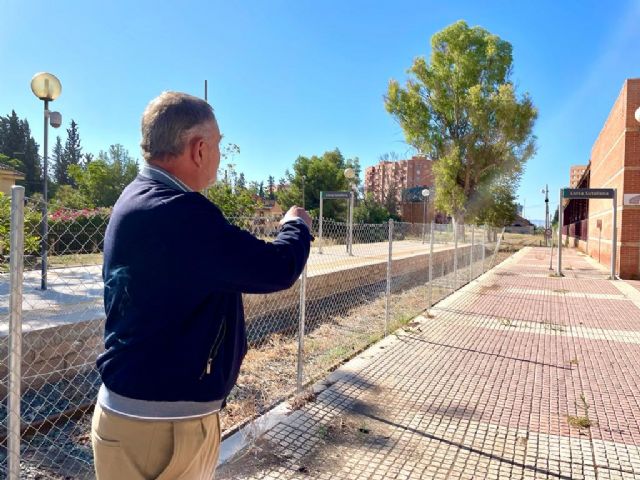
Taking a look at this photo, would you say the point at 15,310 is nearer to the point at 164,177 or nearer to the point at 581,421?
the point at 164,177

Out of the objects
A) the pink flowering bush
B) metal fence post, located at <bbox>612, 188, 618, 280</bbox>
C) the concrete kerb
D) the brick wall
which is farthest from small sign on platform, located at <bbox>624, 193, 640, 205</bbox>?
the pink flowering bush

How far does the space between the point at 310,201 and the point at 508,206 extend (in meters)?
15.4

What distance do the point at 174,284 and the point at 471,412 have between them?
11.6ft

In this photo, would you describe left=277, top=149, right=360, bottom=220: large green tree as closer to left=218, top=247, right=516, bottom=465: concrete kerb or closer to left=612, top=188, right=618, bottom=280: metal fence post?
left=612, top=188, right=618, bottom=280: metal fence post

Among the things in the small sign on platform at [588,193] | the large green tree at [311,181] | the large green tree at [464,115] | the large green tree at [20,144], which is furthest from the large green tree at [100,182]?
the small sign on platform at [588,193]

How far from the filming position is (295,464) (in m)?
3.26

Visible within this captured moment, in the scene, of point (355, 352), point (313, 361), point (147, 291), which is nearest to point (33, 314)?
point (313, 361)

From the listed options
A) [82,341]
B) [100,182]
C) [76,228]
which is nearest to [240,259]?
[82,341]

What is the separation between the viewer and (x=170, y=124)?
1554mm

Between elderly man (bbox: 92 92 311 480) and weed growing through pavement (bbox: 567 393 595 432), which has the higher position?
elderly man (bbox: 92 92 311 480)

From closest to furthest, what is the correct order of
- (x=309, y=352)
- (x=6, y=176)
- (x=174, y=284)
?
1. (x=174, y=284)
2. (x=309, y=352)
3. (x=6, y=176)

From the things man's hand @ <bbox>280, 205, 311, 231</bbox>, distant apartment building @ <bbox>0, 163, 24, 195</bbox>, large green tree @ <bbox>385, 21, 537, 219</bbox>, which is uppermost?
large green tree @ <bbox>385, 21, 537, 219</bbox>

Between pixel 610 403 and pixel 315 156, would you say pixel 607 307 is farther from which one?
pixel 315 156

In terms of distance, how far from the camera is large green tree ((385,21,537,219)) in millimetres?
30750
